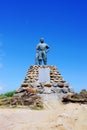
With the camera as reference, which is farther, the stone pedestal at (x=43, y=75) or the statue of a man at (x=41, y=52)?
the statue of a man at (x=41, y=52)

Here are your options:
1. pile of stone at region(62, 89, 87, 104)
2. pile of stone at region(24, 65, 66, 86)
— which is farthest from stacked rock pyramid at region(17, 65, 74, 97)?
pile of stone at region(62, 89, 87, 104)

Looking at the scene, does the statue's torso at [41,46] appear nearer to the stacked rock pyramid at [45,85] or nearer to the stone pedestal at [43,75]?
the stacked rock pyramid at [45,85]

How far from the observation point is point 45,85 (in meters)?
24.5

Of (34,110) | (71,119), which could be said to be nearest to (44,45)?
(34,110)

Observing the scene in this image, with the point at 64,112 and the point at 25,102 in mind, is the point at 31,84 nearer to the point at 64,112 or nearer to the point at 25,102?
the point at 25,102

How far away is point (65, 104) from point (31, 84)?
3241 millimetres

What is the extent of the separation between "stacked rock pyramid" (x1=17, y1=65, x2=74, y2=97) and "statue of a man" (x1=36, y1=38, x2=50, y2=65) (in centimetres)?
71

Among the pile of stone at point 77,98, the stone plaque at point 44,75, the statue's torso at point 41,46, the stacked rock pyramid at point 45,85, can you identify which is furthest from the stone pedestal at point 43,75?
the pile of stone at point 77,98

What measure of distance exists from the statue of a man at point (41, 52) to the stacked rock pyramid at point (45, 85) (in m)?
0.71

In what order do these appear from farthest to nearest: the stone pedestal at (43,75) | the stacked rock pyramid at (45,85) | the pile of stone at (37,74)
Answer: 1. the pile of stone at (37,74)
2. the stone pedestal at (43,75)
3. the stacked rock pyramid at (45,85)

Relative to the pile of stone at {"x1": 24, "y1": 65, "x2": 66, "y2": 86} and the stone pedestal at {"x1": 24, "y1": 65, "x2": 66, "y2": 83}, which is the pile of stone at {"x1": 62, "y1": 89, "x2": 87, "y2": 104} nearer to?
the pile of stone at {"x1": 24, "y1": 65, "x2": 66, "y2": 86}

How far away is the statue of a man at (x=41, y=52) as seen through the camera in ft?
85.7

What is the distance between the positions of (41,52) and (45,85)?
122 inches

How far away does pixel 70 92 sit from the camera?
2530cm
